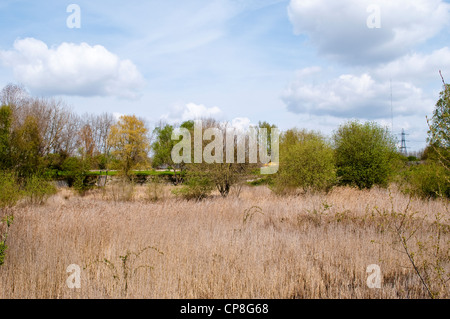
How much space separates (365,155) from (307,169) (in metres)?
3.74

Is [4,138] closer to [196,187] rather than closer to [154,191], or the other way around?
[154,191]

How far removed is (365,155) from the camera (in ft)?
59.6

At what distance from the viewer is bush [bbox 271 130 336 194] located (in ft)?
55.2

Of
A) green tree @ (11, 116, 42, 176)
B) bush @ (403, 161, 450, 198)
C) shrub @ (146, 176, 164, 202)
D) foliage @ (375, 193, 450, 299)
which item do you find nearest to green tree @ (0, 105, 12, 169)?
green tree @ (11, 116, 42, 176)

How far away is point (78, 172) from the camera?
920 inches

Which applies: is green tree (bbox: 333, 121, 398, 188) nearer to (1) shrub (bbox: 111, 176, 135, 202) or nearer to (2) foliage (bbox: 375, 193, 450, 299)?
(2) foliage (bbox: 375, 193, 450, 299)

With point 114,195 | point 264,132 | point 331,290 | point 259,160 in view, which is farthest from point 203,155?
point 264,132

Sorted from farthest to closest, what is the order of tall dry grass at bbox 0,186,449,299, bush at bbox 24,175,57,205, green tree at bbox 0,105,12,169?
green tree at bbox 0,105,12,169, bush at bbox 24,175,57,205, tall dry grass at bbox 0,186,449,299

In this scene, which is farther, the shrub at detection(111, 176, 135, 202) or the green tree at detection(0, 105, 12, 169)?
the green tree at detection(0, 105, 12, 169)

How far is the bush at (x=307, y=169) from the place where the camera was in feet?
55.2

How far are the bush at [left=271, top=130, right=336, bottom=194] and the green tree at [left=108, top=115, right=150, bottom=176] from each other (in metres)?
21.3

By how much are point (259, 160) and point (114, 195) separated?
27.1ft

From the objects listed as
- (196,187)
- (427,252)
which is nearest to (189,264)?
(427,252)

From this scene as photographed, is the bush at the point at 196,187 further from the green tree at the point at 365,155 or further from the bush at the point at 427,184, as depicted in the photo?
the bush at the point at 427,184
